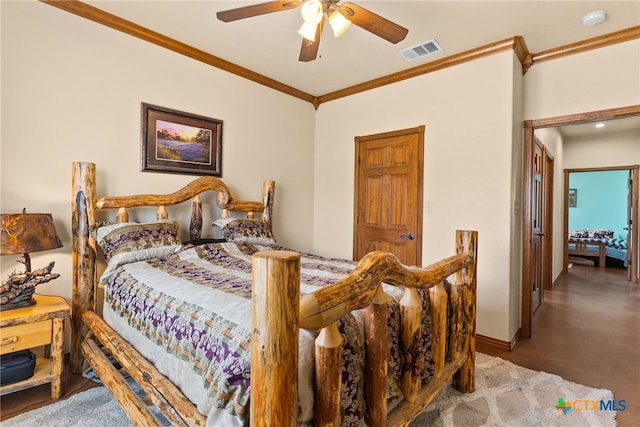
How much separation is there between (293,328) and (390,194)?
299 centimetres

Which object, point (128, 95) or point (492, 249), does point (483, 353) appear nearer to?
point (492, 249)

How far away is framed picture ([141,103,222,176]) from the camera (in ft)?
9.13

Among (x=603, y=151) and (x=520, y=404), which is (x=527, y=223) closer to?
(x=520, y=404)

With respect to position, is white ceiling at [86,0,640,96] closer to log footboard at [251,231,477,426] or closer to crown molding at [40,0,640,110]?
crown molding at [40,0,640,110]

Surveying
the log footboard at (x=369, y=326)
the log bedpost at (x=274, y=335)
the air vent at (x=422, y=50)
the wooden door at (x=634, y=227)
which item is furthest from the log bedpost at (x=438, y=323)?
the wooden door at (x=634, y=227)

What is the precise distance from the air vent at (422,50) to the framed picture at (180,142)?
6.45 feet

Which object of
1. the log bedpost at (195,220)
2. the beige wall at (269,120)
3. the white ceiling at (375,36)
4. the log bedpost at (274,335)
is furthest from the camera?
the log bedpost at (195,220)

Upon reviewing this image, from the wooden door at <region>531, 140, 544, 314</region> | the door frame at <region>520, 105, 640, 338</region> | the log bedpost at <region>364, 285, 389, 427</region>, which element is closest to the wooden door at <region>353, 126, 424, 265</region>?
the door frame at <region>520, 105, 640, 338</region>

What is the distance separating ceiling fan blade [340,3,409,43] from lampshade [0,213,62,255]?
Result: 228 centimetres

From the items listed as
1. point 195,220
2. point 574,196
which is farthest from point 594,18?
point 574,196

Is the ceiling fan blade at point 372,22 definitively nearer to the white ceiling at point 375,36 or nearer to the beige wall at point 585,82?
the white ceiling at point 375,36

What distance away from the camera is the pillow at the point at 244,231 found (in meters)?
2.88

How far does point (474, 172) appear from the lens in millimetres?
2984

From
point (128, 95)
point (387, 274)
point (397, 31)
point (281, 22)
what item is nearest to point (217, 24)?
point (281, 22)
